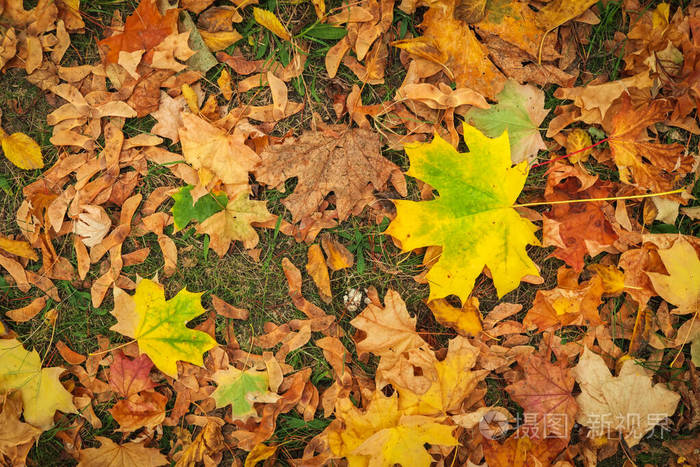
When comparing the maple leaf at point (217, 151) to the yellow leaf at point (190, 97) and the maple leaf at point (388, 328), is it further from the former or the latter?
the maple leaf at point (388, 328)

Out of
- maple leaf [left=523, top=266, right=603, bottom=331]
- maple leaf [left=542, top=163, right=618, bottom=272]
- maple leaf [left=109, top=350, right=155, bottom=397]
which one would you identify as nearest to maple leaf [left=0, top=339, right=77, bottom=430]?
maple leaf [left=109, top=350, right=155, bottom=397]

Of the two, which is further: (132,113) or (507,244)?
(132,113)

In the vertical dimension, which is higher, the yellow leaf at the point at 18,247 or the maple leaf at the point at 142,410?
the yellow leaf at the point at 18,247

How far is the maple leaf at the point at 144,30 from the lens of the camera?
203 cm

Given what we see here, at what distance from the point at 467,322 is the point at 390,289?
387 mm

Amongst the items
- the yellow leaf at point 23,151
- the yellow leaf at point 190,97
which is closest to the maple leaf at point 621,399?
the yellow leaf at point 190,97

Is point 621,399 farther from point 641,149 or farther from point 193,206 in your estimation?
point 193,206

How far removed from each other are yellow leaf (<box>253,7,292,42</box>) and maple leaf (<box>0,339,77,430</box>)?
1877mm

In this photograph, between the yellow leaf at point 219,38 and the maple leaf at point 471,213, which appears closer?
the maple leaf at point 471,213

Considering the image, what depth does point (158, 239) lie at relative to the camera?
2.13m

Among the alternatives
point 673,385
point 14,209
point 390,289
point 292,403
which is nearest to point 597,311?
point 673,385

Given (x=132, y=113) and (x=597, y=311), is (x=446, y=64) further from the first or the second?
(x=132, y=113)

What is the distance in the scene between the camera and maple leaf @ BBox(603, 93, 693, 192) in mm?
2004

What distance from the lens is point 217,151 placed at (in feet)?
6.61
